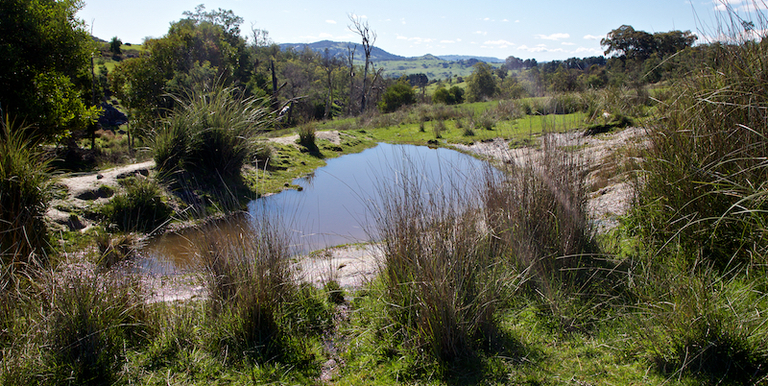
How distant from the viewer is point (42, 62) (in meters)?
9.20

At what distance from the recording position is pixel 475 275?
3.02 meters

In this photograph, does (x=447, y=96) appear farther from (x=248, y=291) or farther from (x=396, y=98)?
(x=248, y=291)

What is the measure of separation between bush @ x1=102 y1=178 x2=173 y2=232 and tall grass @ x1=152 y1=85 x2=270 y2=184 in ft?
2.29

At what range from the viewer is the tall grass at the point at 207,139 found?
7973 millimetres

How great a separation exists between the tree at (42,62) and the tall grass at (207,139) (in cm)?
242

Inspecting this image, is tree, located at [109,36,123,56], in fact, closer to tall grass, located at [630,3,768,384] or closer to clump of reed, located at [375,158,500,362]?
clump of reed, located at [375,158,500,362]

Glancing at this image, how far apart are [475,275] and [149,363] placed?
2323mm

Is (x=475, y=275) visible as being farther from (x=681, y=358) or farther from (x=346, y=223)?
(x=346, y=223)

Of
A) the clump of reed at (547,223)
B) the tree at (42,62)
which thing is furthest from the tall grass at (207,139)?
the clump of reed at (547,223)

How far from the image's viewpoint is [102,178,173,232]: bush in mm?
6508

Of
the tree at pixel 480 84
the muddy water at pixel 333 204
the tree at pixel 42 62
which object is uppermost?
the tree at pixel 480 84

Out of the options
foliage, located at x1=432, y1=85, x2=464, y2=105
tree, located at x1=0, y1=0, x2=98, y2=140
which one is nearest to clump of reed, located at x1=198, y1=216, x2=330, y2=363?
tree, located at x1=0, y1=0, x2=98, y2=140

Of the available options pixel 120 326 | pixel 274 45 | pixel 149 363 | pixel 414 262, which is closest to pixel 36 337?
pixel 120 326

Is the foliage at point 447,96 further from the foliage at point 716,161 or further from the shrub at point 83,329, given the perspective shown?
the shrub at point 83,329
